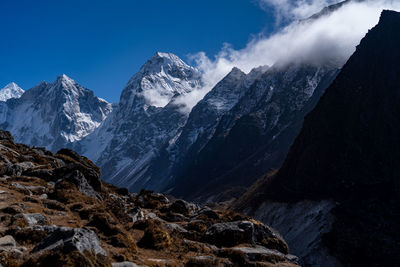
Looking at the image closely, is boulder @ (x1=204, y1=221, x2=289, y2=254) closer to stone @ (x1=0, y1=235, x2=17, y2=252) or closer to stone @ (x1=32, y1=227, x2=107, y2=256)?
stone @ (x1=32, y1=227, x2=107, y2=256)

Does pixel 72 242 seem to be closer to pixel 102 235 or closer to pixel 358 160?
pixel 102 235

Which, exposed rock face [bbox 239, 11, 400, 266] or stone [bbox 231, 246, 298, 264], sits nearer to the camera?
stone [bbox 231, 246, 298, 264]

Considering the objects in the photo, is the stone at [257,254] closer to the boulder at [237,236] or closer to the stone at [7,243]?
the boulder at [237,236]

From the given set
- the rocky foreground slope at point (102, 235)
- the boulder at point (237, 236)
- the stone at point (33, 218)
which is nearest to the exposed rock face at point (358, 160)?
the boulder at point (237, 236)

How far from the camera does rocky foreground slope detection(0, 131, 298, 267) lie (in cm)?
1039

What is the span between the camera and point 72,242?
10.1 m

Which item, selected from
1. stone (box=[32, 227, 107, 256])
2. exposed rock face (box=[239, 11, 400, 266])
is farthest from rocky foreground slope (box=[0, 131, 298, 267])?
exposed rock face (box=[239, 11, 400, 266])

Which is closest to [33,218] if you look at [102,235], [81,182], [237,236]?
[102,235]

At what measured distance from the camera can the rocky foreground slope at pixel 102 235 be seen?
10391 millimetres

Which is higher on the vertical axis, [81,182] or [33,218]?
[81,182]

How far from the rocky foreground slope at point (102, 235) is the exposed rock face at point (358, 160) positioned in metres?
65.5

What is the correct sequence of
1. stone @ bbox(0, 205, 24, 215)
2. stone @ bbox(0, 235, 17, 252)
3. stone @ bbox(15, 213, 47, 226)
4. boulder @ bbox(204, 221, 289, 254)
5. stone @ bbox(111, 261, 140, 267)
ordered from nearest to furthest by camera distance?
stone @ bbox(0, 235, 17, 252) → stone @ bbox(111, 261, 140, 267) → stone @ bbox(15, 213, 47, 226) → stone @ bbox(0, 205, 24, 215) → boulder @ bbox(204, 221, 289, 254)

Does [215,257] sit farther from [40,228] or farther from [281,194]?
[281,194]

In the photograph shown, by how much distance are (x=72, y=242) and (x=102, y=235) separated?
15.1 feet
